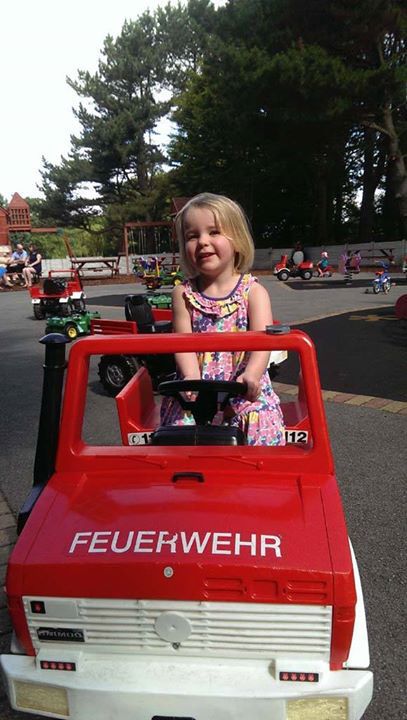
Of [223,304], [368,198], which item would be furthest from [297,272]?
[223,304]

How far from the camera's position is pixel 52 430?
2.12 meters

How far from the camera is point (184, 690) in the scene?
4.60 ft

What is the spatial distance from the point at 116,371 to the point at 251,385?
13.6 feet

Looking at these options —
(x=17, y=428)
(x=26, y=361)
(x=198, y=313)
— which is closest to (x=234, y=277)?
(x=198, y=313)

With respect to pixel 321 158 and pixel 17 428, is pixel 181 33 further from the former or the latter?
pixel 17 428

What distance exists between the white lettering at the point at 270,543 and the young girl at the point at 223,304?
0.64 metres

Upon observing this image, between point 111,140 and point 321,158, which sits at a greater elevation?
point 111,140

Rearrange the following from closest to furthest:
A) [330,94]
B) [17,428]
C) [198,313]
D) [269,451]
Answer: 1. [269,451]
2. [198,313]
3. [17,428]
4. [330,94]

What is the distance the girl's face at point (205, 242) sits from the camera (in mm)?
2205

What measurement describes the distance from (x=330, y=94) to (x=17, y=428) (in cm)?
2068

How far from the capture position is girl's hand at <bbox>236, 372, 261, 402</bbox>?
196 cm

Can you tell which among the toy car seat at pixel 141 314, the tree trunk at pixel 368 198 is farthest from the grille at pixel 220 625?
the tree trunk at pixel 368 198

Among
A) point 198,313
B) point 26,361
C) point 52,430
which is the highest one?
point 198,313

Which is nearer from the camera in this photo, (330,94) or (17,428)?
(17,428)
